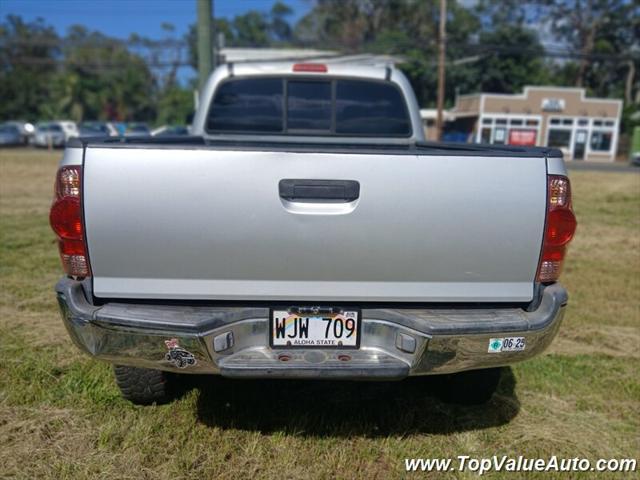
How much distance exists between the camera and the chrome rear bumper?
82.6 inches

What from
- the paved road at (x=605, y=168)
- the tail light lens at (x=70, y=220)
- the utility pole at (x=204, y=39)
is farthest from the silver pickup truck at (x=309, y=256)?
the paved road at (x=605, y=168)

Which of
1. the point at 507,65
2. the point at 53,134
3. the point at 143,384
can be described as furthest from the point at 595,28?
the point at 143,384

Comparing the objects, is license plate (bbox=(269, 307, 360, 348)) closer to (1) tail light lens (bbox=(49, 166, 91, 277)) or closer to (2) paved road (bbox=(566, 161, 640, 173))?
(1) tail light lens (bbox=(49, 166, 91, 277))

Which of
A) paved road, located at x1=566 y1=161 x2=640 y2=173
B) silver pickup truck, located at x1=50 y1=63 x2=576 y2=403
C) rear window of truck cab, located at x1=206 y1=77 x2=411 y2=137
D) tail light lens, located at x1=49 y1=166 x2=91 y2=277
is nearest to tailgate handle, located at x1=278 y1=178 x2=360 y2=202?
silver pickup truck, located at x1=50 y1=63 x2=576 y2=403

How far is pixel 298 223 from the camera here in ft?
6.88

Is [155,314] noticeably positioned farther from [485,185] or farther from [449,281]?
[485,185]

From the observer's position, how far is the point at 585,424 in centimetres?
289

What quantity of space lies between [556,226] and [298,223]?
111cm

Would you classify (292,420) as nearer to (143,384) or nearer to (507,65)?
(143,384)

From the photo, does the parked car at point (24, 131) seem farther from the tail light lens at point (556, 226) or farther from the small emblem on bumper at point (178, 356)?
the tail light lens at point (556, 226)

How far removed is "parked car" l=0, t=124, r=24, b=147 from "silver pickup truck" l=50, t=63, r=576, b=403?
34.0 m

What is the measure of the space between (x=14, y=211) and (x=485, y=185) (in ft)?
30.7

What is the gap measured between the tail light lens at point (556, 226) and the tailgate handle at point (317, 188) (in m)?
0.84

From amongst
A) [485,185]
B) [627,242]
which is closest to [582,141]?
[627,242]
